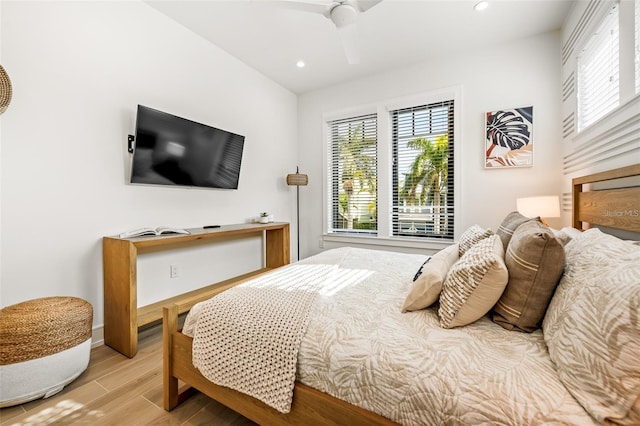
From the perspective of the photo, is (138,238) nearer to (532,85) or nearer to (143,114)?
(143,114)

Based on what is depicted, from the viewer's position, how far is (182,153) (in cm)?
261

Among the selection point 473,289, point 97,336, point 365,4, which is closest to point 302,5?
point 365,4

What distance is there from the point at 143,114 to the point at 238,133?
1230mm

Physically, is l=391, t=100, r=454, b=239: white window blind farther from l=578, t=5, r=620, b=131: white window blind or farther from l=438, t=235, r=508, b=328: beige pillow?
l=438, t=235, r=508, b=328: beige pillow

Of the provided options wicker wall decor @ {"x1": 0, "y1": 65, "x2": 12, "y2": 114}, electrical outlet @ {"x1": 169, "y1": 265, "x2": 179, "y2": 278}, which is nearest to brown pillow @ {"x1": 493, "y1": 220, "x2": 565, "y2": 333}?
electrical outlet @ {"x1": 169, "y1": 265, "x2": 179, "y2": 278}

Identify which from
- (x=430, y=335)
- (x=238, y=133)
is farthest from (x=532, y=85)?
(x=238, y=133)

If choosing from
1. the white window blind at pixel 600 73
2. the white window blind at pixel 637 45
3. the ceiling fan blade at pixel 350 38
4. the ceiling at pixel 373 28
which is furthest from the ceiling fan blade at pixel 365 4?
the white window blind at pixel 600 73

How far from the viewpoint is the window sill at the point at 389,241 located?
3.28 m

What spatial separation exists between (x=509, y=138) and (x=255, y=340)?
3265 mm

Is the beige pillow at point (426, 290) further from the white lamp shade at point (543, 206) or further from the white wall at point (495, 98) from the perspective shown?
the white wall at point (495, 98)

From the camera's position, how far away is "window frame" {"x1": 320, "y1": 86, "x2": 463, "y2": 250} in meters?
3.17

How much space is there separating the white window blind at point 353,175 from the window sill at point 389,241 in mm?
135

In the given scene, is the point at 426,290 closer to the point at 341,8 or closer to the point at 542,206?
the point at 341,8

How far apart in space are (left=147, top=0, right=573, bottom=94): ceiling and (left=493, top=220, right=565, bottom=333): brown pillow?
234cm
